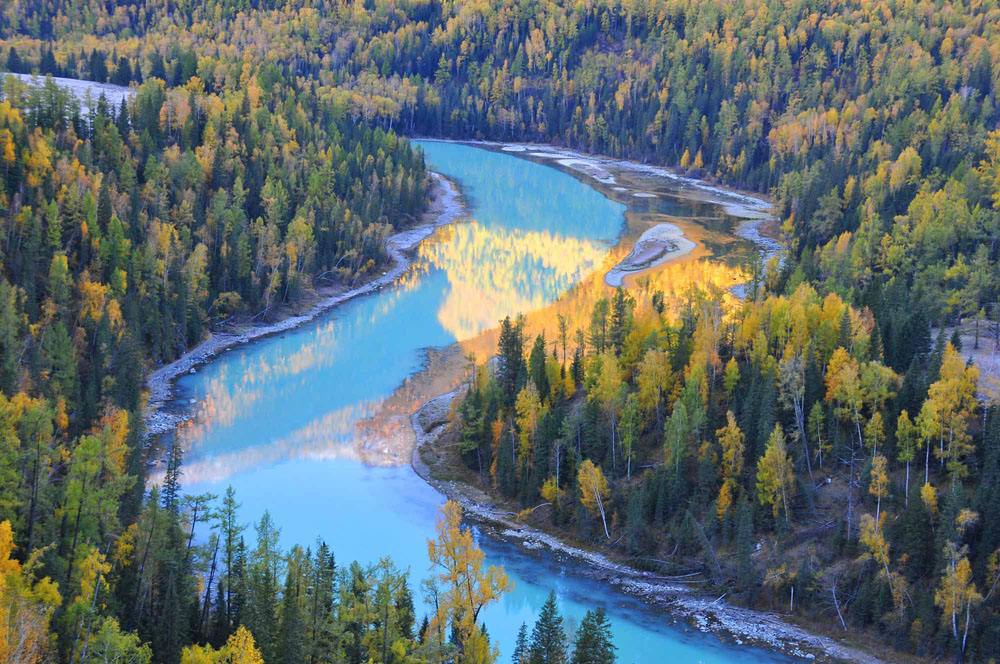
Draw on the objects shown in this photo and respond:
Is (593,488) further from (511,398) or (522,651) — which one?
(522,651)

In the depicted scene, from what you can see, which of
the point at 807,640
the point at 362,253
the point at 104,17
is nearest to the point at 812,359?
the point at 807,640

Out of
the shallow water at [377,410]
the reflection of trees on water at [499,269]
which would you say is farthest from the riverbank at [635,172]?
the reflection of trees on water at [499,269]

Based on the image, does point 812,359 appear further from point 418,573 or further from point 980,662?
point 418,573

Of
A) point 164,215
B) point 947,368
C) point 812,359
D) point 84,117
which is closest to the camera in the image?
point 947,368

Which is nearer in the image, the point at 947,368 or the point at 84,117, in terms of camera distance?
the point at 947,368

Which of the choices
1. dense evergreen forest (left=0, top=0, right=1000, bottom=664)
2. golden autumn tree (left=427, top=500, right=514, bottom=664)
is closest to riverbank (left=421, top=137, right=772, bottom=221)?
dense evergreen forest (left=0, top=0, right=1000, bottom=664)

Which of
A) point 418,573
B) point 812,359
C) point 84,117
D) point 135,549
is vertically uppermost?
point 84,117

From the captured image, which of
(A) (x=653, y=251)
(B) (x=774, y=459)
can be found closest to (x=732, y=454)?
(B) (x=774, y=459)
